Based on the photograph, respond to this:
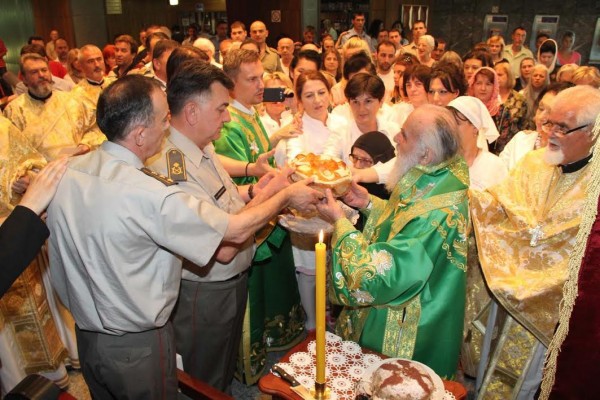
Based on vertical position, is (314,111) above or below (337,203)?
above

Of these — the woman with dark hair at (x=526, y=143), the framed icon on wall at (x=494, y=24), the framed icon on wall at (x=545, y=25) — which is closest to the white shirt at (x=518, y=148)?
the woman with dark hair at (x=526, y=143)

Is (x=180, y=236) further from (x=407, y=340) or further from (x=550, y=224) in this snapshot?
(x=550, y=224)

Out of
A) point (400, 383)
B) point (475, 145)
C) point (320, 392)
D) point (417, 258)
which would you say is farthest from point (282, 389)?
point (475, 145)

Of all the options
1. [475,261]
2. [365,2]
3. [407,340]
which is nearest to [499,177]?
[475,261]

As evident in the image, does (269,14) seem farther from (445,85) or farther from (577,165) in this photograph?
(577,165)

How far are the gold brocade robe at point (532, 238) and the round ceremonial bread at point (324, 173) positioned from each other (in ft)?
2.37

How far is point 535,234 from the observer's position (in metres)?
2.39

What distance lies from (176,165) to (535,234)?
5.56 feet

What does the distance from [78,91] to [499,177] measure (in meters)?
3.84

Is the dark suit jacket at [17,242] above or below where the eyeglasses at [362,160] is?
above

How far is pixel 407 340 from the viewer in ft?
7.29

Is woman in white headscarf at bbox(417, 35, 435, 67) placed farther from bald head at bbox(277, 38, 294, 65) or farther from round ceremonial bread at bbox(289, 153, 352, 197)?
round ceremonial bread at bbox(289, 153, 352, 197)

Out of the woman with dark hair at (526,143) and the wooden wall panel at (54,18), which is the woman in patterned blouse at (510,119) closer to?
→ the woman with dark hair at (526,143)

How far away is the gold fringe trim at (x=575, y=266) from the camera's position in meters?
1.62
